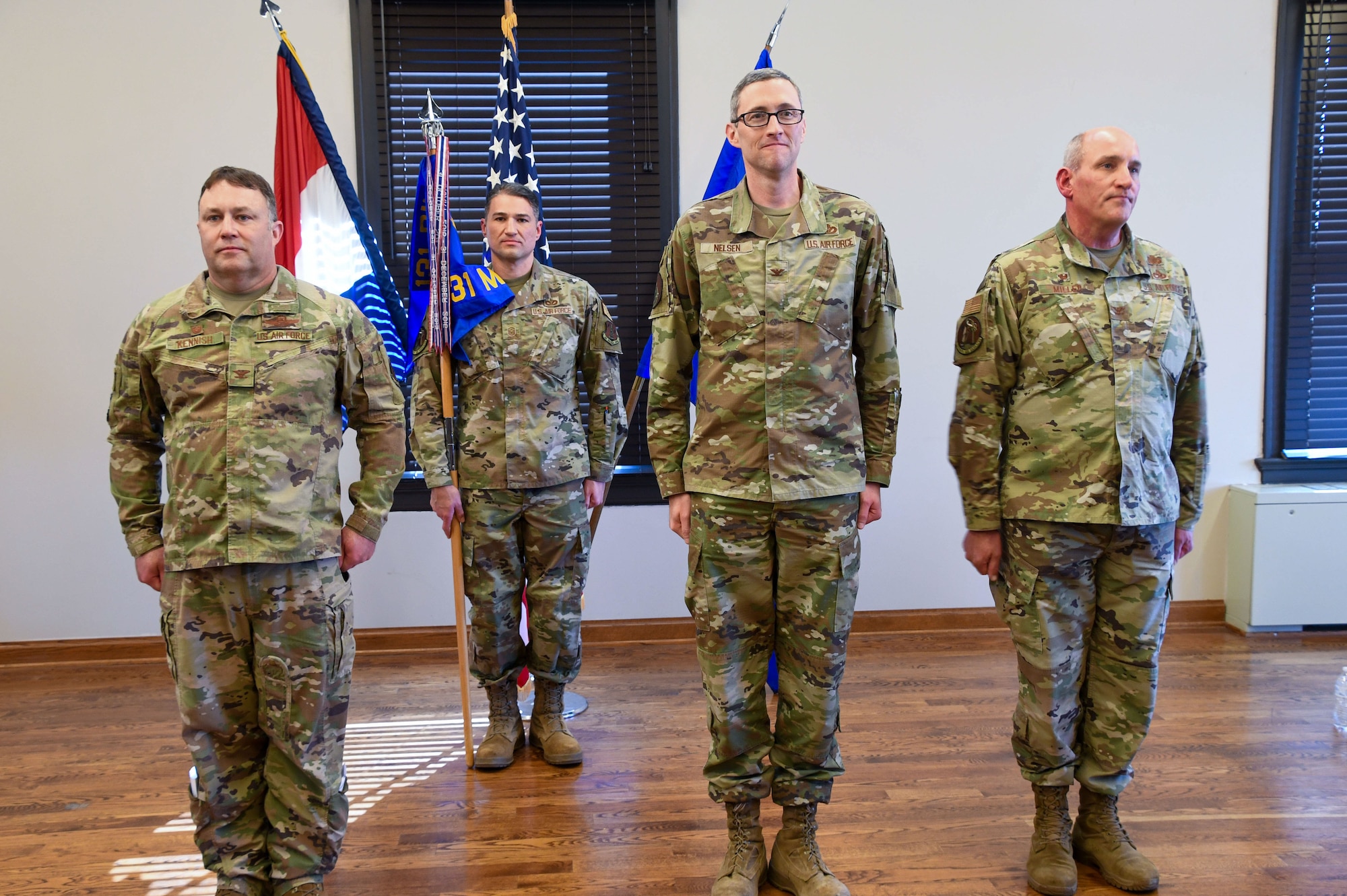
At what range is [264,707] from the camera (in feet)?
6.56

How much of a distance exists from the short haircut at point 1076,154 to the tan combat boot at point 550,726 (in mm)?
2076

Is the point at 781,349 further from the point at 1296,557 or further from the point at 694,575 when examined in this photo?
the point at 1296,557

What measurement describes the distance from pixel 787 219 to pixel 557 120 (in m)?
2.28

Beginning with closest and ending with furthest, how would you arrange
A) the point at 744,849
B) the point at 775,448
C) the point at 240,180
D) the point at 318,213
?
1. the point at 240,180
2. the point at 775,448
3. the point at 744,849
4. the point at 318,213

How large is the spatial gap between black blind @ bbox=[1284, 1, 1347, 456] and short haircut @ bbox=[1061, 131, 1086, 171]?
2700mm

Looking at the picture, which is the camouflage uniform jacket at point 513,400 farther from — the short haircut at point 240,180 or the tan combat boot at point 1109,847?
the tan combat boot at point 1109,847

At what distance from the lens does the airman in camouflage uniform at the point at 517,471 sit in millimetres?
2859

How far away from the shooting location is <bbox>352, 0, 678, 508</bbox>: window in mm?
3914

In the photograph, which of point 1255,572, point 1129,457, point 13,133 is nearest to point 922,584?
point 1255,572

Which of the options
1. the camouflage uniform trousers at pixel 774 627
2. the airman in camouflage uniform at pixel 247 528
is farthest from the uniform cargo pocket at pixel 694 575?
the airman in camouflage uniform at pixel 247 528

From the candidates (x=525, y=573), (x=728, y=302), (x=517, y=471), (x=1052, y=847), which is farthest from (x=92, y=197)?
(x=1052, y=847)

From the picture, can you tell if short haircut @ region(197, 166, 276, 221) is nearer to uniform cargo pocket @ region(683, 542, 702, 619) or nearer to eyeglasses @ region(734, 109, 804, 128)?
eyeglasses @ region(734, 109, 804, 128)

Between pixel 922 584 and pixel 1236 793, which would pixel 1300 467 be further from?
pixel 1236 793

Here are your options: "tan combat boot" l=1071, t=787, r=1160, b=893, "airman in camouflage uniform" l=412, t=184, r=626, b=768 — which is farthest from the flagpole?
"tan combat boot" l=1071, t=787, r=1160, b=893
